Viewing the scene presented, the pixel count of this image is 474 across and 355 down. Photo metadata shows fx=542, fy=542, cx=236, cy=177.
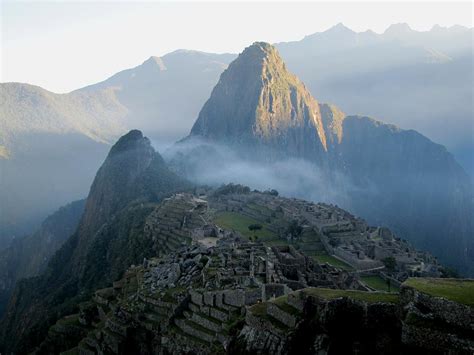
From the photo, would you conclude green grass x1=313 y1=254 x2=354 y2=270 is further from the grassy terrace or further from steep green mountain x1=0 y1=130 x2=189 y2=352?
the grassy terrace

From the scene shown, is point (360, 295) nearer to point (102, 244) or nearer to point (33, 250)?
point (102, 244)

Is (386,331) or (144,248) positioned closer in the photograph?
(386,331)

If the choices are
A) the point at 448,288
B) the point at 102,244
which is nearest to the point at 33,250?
the point at 102,244

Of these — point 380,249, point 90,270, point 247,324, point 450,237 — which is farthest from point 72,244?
point 450,237

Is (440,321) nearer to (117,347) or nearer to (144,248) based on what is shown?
(117,347)

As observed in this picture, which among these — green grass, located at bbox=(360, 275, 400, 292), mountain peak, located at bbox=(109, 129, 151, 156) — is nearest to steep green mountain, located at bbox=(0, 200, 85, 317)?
mountain peak, located at bbox=(109, 129, 151, 156)

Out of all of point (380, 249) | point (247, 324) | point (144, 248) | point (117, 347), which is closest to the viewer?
point (247, 324)
